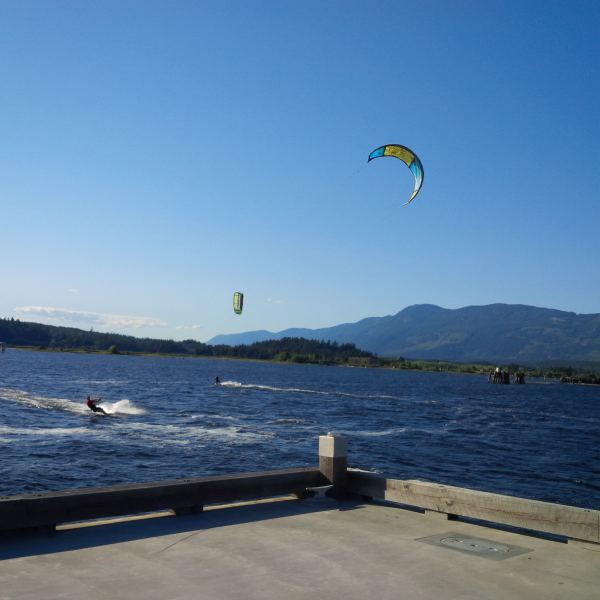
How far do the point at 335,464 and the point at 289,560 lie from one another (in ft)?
14.1

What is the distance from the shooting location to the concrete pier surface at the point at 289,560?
8148 mm

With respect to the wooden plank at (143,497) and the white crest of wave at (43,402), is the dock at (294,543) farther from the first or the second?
the white crest of wave at (43,402)

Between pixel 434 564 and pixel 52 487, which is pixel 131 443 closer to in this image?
pixel 52 487

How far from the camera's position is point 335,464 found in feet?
44.6

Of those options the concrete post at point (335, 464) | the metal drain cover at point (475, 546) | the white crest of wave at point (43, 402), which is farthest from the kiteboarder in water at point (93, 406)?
the metal drain cover at point (475, 546)

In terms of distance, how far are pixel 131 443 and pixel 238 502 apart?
28.1 metres

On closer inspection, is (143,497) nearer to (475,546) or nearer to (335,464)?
(335,464)

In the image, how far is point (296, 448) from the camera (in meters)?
38.8

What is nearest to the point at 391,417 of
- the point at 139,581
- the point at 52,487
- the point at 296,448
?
the point at 296,448

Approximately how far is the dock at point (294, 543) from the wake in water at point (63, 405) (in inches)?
1816

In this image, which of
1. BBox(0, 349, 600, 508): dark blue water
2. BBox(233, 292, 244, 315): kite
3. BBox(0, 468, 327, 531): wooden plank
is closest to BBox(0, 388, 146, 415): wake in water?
BBox(0, 349, 600, 508): dark blue water

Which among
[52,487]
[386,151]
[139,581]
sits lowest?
[52,487]

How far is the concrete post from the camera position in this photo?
13555 mm

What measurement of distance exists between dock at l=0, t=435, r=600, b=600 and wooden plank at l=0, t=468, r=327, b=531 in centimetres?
2
